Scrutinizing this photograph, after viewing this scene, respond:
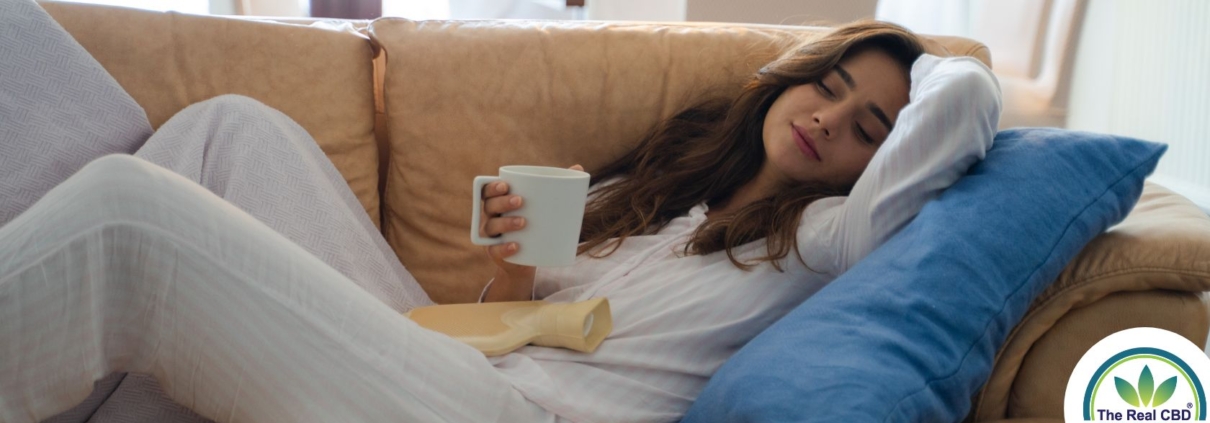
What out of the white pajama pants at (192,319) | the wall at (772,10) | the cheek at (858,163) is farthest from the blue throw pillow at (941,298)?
the wall at (772,10)

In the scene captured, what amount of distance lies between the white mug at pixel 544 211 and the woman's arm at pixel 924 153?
1.21 ft

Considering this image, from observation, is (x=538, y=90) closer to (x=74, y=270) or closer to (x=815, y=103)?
(x=815, y=103)

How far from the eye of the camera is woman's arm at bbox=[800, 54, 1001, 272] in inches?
43.2

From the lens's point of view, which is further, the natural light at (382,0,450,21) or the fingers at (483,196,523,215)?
the natural light at (382,0,450,21)

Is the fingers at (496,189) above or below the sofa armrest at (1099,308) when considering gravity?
above

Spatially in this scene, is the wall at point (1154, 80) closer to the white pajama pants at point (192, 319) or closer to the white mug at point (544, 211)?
the white mug at point (544, 211)

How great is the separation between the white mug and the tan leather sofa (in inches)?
19.4

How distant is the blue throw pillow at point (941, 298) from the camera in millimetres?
858

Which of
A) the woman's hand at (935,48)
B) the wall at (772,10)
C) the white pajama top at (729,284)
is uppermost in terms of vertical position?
the woman's hand at (935,48)

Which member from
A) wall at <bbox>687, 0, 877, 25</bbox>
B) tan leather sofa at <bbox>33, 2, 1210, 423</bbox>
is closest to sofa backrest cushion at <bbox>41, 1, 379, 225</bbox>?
tan leather sofa at <bbox>33, 2, 1210, 423</bbox>

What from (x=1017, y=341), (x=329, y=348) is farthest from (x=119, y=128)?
(x=1017, y=341)

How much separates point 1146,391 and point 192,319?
3.07 feet

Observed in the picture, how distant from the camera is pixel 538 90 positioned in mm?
1510

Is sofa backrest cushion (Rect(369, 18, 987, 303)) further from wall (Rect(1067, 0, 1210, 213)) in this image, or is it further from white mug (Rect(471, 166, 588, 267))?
wall (Rect(1067, 0, 1210, 213))
